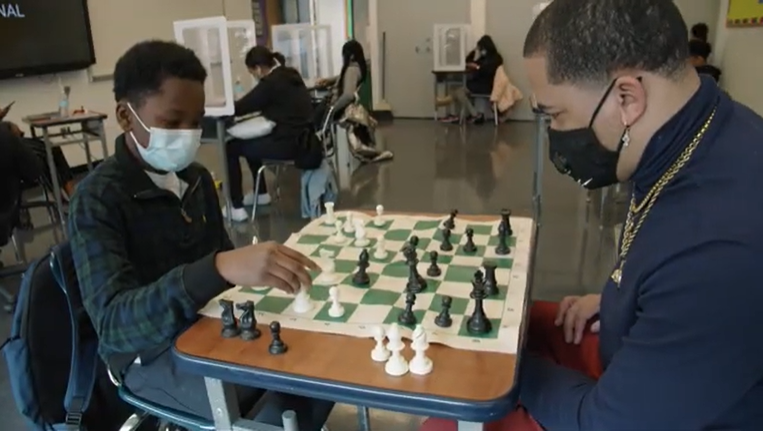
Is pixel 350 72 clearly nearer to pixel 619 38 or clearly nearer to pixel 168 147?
pixel 168 147

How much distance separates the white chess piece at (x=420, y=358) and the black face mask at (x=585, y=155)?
17.0 inches

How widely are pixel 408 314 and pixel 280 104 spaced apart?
3361mm

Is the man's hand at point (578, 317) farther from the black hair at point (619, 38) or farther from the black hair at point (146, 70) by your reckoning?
the black hair at point (146, 70)

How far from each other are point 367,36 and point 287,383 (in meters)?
8.85

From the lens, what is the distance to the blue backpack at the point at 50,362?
1.28 meters

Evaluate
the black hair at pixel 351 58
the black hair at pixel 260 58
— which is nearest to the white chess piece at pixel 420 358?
the black hair at pixel 260 58

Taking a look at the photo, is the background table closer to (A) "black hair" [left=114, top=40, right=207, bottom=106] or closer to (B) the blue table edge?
(B) the blue table edge

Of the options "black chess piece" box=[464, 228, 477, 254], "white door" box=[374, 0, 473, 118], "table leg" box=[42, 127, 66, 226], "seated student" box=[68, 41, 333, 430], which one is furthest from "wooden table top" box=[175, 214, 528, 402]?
"white door" box=[374, 0, 473, 118]

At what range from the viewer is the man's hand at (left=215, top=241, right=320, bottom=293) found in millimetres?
1136

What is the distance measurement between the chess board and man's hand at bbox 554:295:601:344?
0.14 meters

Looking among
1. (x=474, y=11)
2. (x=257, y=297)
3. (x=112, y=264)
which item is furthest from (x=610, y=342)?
(x=474, y=11)

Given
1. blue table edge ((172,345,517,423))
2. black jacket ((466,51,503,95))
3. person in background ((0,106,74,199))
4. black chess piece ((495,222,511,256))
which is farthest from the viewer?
black jacket ((466,51,503,95))

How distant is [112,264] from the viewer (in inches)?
48.6

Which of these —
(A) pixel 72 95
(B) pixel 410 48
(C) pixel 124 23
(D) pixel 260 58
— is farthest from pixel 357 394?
(B) pixel 410 48
